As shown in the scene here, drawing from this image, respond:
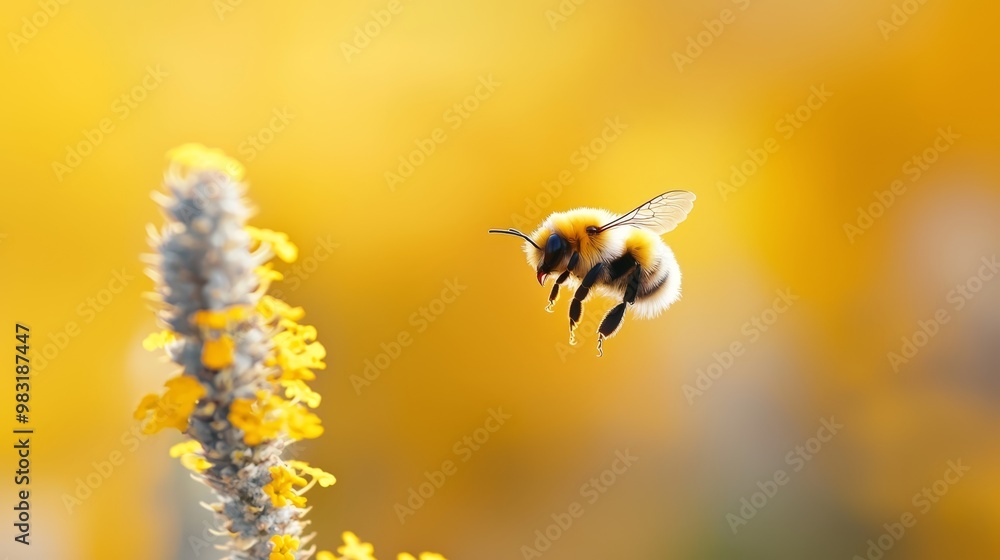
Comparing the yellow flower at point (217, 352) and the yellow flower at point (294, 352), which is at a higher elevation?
the yellow flower at point (294, 352)

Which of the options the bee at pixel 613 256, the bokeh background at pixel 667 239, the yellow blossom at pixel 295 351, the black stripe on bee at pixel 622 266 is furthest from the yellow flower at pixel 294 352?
the bokeh background at pixel 667 239

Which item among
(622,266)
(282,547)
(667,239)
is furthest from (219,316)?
(667,239)

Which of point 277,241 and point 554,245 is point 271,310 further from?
point 554,245

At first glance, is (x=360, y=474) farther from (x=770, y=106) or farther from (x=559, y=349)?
(x=770, y=106)

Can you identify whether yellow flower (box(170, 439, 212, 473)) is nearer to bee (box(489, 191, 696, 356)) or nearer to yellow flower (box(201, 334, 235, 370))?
yellow flower (box(201, 334, 235, 370))

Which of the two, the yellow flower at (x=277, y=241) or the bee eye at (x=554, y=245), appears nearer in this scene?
the yellow flower at (x=277, y=241)

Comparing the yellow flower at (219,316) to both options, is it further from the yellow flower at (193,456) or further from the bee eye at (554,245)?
the bee eye at (554,245)

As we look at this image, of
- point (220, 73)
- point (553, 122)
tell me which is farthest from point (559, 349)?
point (220, 73)
